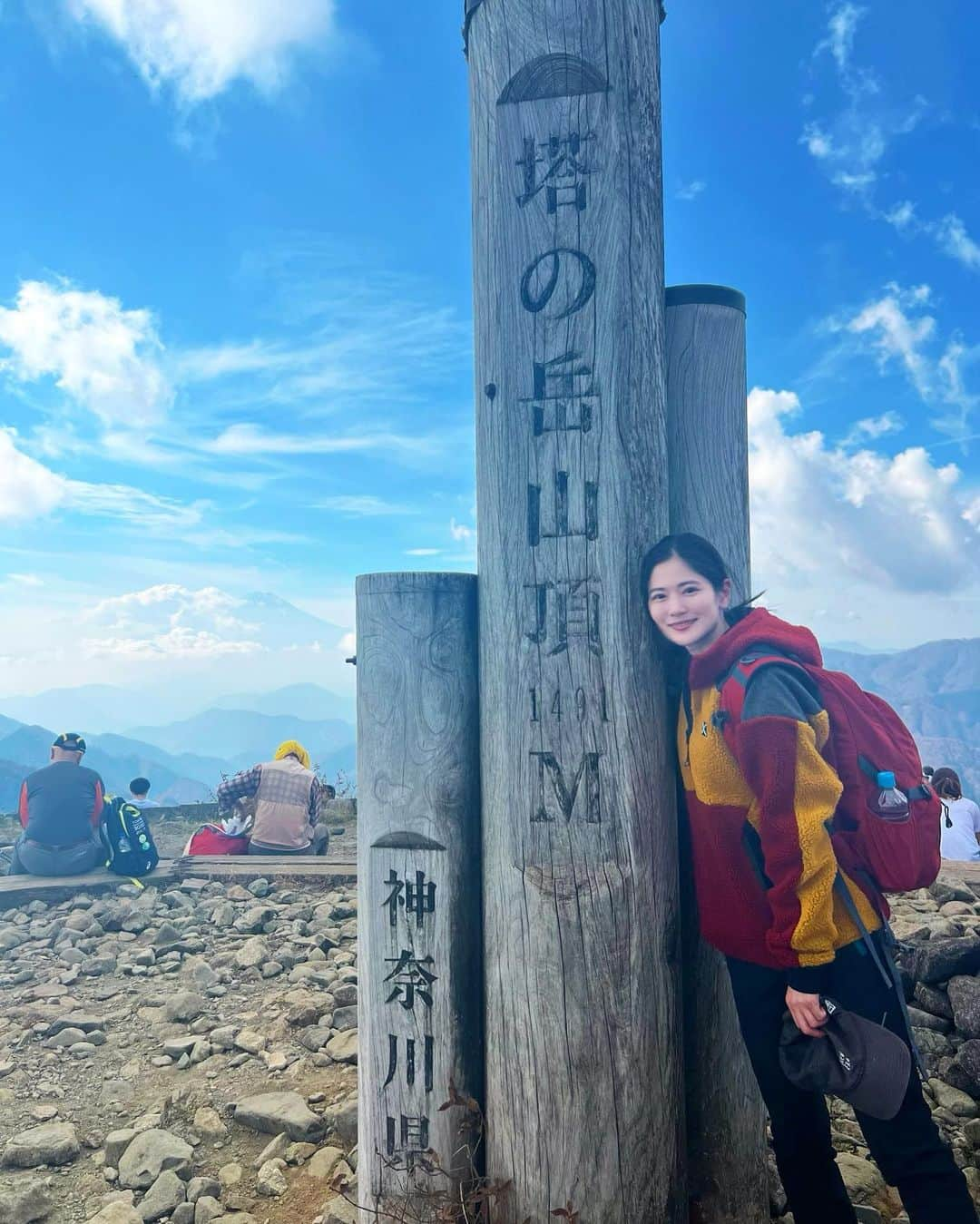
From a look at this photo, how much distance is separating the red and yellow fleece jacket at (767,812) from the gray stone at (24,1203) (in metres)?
2.87

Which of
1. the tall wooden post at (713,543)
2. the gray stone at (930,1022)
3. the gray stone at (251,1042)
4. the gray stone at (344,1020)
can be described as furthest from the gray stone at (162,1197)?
the gray stone at (930,1022)

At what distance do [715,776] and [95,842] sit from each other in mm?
7498

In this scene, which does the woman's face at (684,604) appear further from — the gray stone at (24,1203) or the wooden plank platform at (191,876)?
the wooden plank platform at (191,876)

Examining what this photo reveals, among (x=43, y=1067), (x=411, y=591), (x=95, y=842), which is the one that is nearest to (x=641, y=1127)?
(x=411, y=591)

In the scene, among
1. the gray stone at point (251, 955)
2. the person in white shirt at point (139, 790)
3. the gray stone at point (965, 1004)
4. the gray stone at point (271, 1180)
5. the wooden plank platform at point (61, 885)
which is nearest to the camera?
the gray stone at point (271, 1180)

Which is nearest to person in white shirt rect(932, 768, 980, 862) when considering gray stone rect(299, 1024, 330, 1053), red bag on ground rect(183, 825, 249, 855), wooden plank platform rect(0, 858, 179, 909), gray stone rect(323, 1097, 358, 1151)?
gray stone rect(299, 1024, 330, 1053)

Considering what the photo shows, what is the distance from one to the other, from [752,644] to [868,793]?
521 mm

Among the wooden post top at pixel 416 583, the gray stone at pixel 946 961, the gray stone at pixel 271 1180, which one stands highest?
the wooden post top at pixel 416 583

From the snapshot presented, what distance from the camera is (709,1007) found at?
322cm

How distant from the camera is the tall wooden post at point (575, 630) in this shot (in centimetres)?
291

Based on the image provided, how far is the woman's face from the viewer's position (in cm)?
285

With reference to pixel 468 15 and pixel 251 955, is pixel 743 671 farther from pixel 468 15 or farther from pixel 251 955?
pixel 251 955

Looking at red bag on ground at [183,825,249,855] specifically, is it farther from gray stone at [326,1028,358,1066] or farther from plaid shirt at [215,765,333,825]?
gray stone at [326,1028,358,1066]

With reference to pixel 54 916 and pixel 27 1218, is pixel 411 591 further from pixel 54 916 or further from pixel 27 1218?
pixel 54 916
